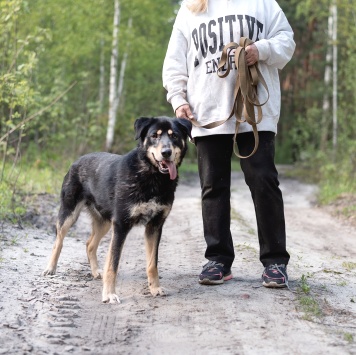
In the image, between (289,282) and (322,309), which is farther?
(289,282)

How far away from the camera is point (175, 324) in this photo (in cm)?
432

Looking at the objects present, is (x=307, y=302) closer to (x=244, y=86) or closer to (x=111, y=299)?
(x=111, y=299)

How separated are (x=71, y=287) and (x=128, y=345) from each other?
5.32ft

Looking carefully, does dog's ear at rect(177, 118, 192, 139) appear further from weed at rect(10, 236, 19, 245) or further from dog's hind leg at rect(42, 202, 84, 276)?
weed at rect(10, 236, 19, 245)

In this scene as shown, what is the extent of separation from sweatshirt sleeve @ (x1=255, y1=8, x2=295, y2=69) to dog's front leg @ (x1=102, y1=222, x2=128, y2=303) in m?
1.73

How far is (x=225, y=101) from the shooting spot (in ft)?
17.4

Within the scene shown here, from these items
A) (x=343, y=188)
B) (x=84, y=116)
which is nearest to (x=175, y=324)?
(x=343, y=188)

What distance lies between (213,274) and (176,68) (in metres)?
1.70

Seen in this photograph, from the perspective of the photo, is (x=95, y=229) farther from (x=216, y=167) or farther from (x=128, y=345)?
(x=128, y=345)

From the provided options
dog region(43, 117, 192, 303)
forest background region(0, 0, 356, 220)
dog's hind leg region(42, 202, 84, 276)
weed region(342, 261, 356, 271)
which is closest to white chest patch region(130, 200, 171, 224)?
dog region(43, 117, 192, 303)

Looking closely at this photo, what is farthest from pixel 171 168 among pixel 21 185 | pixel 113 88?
pixel 113 88

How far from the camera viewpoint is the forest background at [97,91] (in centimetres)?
1133

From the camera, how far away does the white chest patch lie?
5.16 meters

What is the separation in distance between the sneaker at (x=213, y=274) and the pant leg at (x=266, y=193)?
36cm
